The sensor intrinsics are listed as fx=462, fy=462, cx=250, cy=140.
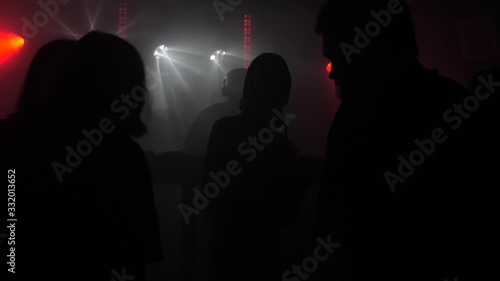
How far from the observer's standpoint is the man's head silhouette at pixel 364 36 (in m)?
1.23

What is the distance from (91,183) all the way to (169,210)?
7.16 ft

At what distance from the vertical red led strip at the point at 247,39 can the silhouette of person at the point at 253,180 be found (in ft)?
18.7

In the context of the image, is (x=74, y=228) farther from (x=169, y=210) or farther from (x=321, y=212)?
(x=169, y=210)

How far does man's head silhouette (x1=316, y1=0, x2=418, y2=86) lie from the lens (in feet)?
4.02

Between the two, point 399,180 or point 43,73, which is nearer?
point 399,180

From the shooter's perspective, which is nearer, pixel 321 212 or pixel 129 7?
pixel 321 212

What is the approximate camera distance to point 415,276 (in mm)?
1106

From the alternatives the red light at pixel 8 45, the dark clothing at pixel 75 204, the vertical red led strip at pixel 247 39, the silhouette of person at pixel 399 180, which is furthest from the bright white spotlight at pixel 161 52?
the silhouette of person at pixel 399 180

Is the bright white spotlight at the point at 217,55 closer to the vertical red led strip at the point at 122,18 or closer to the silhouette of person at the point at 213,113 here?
the vertical red led strip at the point at 122,18

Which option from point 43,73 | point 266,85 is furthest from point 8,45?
point 43,73

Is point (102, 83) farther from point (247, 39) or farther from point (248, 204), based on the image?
point (247, 39)

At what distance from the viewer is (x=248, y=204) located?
193cm

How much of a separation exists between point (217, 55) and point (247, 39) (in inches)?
22.4

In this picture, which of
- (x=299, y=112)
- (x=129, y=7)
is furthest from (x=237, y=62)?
(x=129, y=7)
